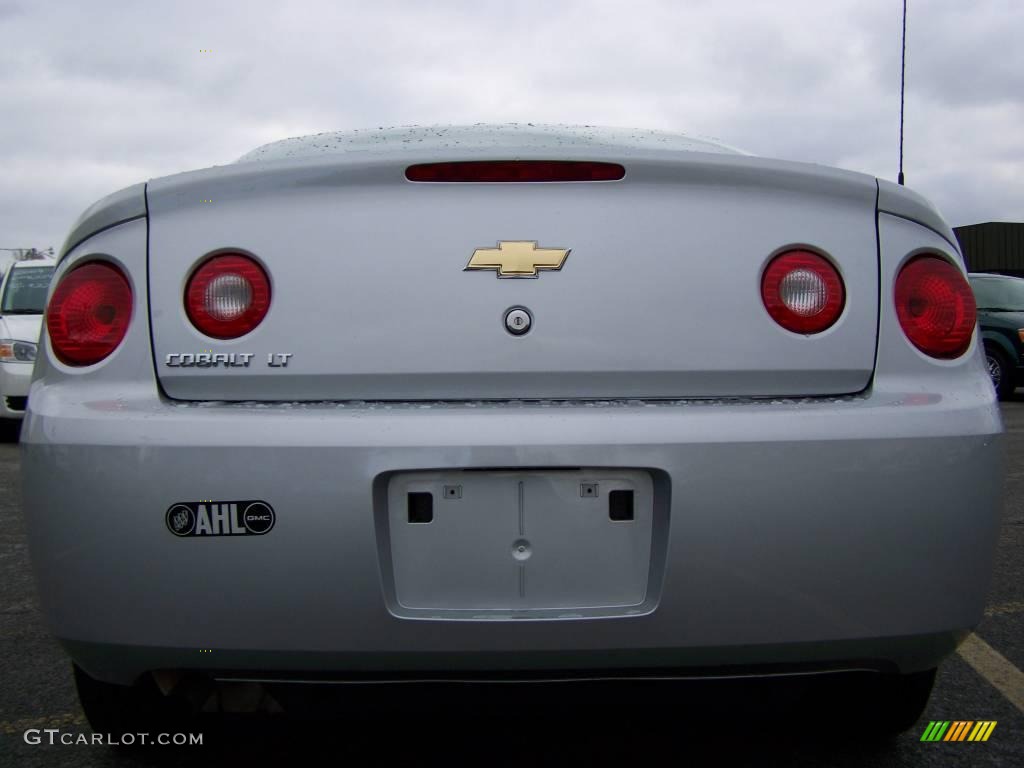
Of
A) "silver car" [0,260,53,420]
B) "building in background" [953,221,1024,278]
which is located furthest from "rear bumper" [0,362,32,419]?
"building in background" [953,221,1024,278]

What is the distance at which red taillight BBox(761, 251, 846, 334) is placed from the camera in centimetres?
176

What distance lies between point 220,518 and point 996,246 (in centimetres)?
4463

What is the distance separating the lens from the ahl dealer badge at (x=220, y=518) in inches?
63.5

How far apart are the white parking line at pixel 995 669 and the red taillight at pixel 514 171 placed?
1482mm

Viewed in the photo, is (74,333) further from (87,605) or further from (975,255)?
(975,255)

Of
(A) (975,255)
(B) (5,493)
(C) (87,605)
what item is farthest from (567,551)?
(A) (975,255)

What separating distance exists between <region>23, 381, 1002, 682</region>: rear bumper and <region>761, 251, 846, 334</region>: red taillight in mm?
175

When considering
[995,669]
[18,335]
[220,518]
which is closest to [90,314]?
[220,518]

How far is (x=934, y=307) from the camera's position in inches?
72.0

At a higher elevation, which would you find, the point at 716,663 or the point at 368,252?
the point at 368,252

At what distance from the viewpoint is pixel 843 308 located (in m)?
1.79

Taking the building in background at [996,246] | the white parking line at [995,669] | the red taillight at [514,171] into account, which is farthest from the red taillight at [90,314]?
the building in background at [996,246]

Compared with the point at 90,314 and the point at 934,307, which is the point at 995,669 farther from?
the point at 90,314

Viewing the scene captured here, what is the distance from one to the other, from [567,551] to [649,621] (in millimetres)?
175
